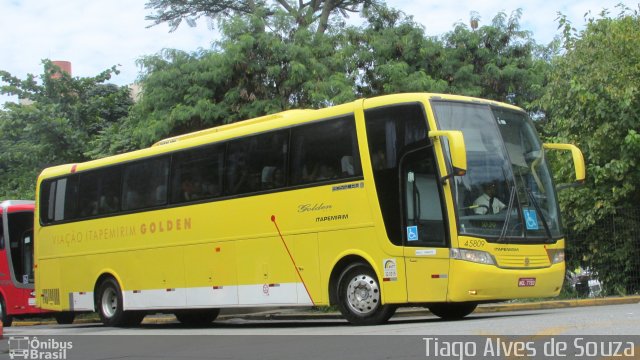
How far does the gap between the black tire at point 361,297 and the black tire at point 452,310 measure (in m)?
1.29

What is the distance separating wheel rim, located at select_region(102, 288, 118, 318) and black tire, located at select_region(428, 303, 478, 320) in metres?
7.38

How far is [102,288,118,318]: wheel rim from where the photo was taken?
667 inches

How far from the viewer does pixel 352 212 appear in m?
12.3

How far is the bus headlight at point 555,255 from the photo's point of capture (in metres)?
12.2

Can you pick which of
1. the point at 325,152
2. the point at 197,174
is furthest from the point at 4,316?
the point at 325,152

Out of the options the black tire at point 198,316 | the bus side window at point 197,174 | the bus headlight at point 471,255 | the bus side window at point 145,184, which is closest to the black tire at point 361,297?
the bus headlight at point 471,255

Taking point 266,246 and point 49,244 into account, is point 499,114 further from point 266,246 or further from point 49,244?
point 49,244

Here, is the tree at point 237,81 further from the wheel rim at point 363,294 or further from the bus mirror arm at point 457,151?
the bus mirror arm at point 457,151

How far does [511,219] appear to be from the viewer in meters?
11.7

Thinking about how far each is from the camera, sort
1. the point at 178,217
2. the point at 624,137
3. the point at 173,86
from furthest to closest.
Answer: the point at 173,86, the point at 624,137, the point at 178,217

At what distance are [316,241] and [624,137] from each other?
8.54 meters
